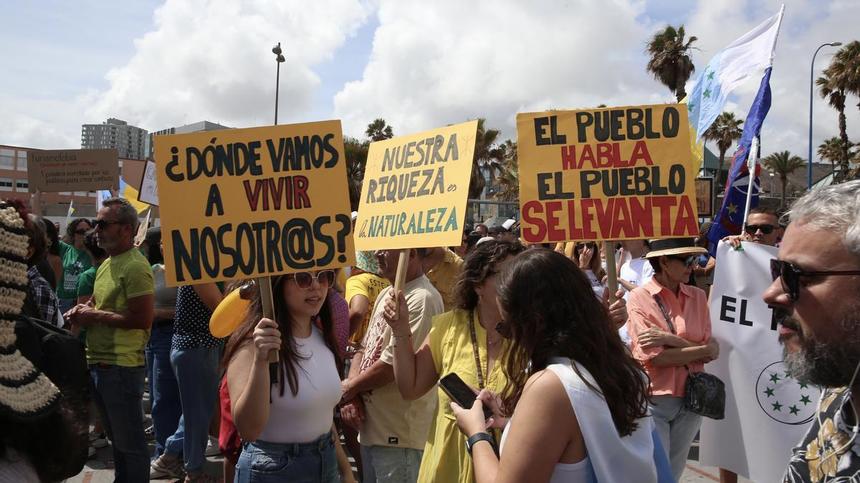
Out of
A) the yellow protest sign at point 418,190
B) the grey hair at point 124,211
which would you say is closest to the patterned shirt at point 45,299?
the grey hair at point 124,211

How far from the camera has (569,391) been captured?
79.0 inches

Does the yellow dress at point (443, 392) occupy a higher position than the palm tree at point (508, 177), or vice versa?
the palm tree at point (508, 177)

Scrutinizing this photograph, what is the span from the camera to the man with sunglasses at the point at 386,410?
3621 mm

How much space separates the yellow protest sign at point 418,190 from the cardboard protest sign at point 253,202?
0.53 meters

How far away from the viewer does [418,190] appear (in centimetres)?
368

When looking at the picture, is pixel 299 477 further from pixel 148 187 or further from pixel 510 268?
pixel 148 187

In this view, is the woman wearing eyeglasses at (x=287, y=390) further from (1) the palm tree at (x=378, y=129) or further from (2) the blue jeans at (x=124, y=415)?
(1) the palm tree at (x=378, y=129)

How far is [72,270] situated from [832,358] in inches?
323

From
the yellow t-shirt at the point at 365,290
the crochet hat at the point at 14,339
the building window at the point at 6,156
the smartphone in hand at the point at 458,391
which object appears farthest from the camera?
the building window at the point at 6,156

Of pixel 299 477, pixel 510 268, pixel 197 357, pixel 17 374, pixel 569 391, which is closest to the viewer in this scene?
pixel 17 374

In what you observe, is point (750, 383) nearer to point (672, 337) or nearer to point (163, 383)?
point (672, 337)

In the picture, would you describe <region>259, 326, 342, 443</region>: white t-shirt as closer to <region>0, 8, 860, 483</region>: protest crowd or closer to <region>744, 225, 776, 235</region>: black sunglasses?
<region>0, 8, 860, 483</region>: protest crowd

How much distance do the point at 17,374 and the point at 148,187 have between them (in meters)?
9.04

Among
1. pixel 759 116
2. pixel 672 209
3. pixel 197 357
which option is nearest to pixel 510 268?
pixel 672 209
